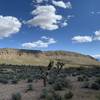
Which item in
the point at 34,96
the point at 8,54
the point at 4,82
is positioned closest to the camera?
the point at 34,96

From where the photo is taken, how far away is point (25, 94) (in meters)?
23.0

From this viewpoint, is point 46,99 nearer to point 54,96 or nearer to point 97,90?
point 54,96

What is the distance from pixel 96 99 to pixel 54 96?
313 centimetres

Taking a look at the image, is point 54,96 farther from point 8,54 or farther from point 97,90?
point 8,54

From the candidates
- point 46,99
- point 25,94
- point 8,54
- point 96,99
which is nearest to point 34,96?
point 25,94

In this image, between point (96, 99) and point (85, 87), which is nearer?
point (96, 99)

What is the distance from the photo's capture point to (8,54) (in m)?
196

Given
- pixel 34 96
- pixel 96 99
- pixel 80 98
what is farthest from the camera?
pixel 34 96

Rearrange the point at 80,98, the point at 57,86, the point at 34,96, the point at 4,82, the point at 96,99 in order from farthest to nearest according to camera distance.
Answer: the point at 4,82, the point at 57,86, the point at 34,96, the point at 80,98, the point at 96,99

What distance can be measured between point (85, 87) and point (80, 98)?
5.19 metres

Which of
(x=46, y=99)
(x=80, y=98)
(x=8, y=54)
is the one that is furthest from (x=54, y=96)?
(x=8, y=54)

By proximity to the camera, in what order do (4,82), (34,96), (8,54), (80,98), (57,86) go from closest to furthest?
(80,98), (34,96), (57,86), (4,82), (8,54)

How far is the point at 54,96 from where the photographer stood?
19.1 metres

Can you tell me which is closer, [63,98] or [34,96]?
[63,98]
